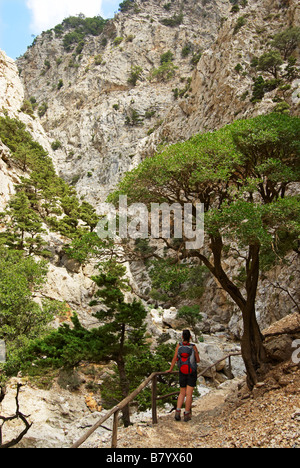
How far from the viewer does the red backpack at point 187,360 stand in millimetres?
6359

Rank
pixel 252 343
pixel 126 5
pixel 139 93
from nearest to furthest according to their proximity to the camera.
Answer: pixel 252 343 < pixel 139 93 < pixel 126 5

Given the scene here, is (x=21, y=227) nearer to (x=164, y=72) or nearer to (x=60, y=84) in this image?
(x=164, y=72)

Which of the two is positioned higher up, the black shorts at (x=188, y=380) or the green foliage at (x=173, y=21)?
the green foliage at (x=173, y=21)

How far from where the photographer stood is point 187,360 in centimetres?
638

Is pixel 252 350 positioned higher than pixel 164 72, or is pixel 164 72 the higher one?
pixel 164 72

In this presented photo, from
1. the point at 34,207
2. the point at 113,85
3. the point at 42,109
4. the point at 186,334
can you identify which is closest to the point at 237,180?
the point at 186,334

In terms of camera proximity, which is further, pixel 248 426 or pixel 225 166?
pixel 225 166

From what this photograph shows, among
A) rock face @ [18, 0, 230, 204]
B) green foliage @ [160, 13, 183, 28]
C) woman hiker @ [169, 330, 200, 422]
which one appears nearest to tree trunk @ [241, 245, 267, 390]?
woman hiker @ [169, 330, 200, 422]

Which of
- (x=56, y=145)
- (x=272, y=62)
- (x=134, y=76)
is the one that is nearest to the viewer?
(x=272, y=62)

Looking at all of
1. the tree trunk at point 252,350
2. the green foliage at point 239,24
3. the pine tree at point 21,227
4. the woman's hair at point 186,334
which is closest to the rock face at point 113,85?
the green foliage at point 239,24

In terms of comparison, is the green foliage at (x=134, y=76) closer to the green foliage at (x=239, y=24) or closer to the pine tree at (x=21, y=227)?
the green foliage at (x=239, y=24)

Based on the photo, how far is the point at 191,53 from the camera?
78250 millimetres

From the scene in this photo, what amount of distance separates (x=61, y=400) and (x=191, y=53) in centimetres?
8803

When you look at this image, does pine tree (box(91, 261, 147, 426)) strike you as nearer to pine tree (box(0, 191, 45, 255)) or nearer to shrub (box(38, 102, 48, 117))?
pine tree (box(0, 191, 45, 255))
